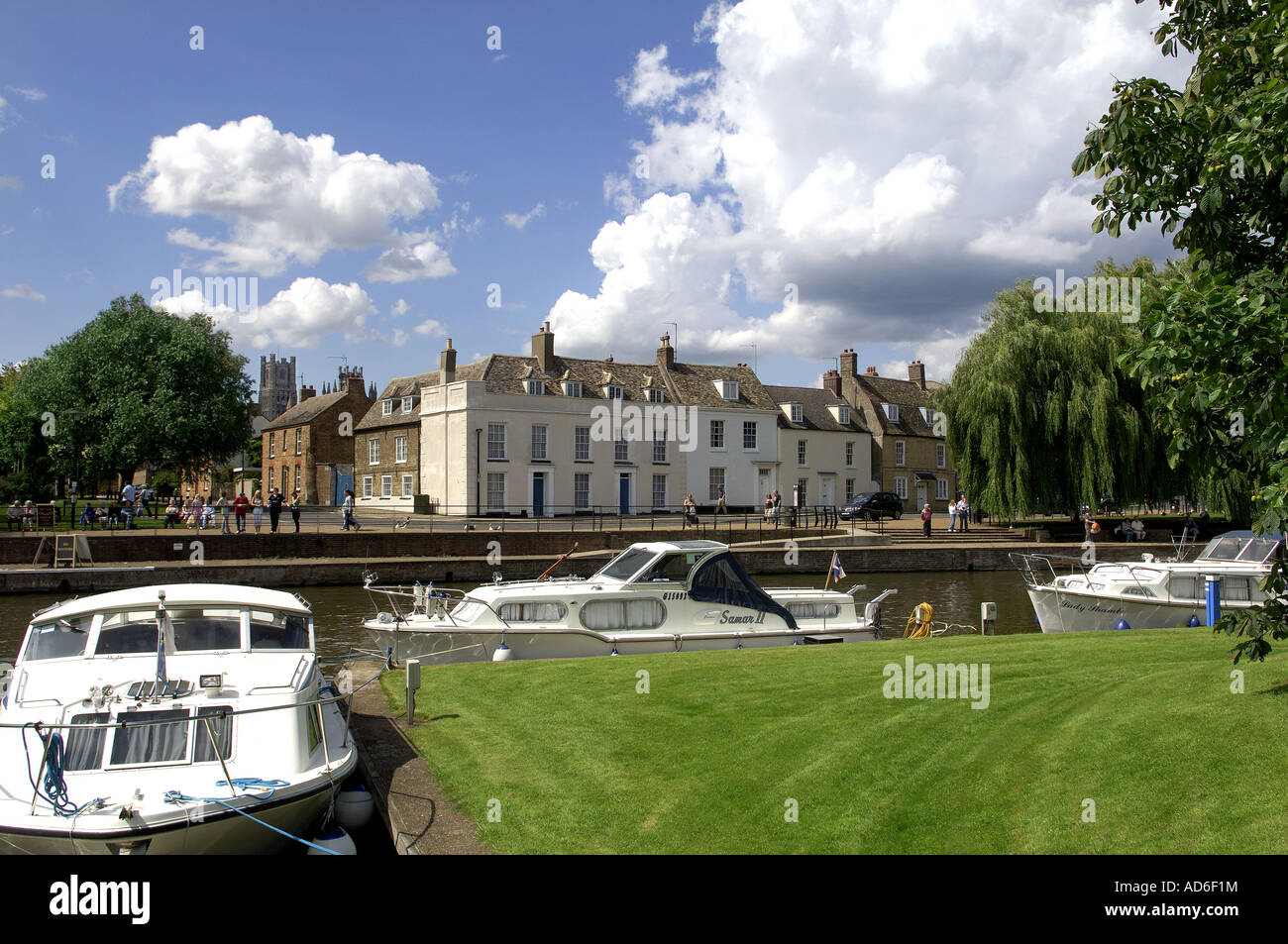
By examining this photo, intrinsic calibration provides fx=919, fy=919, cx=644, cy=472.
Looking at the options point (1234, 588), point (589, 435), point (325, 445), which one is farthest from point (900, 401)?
point (1234, 588)

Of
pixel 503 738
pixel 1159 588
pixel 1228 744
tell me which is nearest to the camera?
pixel 1228 744

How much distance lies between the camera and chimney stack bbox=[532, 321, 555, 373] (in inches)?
2117

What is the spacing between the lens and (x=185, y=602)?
9734 millimetres

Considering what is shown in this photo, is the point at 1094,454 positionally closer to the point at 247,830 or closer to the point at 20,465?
the point at 247,830

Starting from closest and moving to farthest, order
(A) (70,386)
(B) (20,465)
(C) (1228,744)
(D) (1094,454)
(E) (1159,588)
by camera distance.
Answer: (C) (1228,744)
(E) (1159,588)
(D) (1094,454)
(A) (70,386)
(B) (20,465)

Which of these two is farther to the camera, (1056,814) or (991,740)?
(991,740)

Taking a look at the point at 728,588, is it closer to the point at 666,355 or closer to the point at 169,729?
the point at 169,729

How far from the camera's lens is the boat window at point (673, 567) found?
1783cm

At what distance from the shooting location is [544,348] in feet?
176

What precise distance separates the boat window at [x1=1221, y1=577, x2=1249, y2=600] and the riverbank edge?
50.7ft

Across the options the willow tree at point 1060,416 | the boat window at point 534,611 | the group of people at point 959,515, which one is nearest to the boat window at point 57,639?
the boat window at point 534,611

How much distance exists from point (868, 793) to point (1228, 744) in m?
2.68

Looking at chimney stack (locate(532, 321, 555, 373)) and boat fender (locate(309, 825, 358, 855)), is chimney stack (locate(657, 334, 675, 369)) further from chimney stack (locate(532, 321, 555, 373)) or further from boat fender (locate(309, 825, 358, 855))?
boat fender (locate(309, 825, 358, 855))
